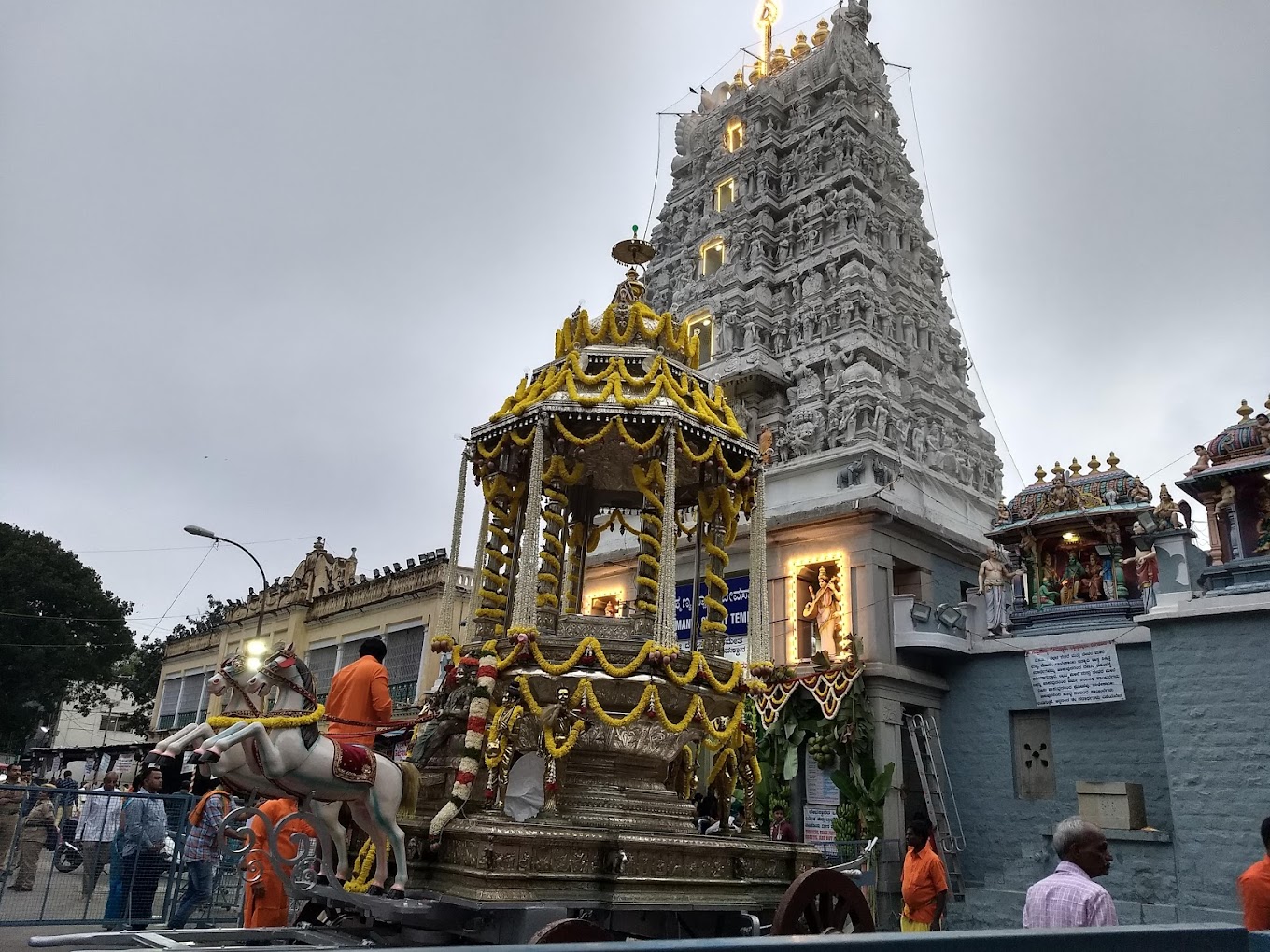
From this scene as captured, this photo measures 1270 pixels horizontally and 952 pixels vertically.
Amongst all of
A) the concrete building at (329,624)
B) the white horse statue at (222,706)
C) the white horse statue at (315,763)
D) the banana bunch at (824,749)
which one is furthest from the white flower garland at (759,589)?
the concrete building at (329,624)

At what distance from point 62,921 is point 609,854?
6.65m

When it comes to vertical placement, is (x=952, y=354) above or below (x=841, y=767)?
above

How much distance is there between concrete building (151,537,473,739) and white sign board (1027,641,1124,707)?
12.4 m

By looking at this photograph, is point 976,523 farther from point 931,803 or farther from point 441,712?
point 441,712

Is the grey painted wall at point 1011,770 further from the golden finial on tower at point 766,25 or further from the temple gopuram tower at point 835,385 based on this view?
the golden finial on tower at point 766,25

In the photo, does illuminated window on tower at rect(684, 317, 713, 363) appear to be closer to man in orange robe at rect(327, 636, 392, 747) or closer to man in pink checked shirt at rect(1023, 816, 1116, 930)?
man in orange robe at rect(327, 636, 392, 747)

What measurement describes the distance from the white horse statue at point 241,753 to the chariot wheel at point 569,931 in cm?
165

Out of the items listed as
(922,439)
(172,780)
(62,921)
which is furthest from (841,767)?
(62,921)

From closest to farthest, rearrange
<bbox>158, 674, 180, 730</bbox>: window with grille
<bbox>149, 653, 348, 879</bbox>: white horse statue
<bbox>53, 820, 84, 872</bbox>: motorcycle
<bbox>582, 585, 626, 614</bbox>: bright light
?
<bbox>149, 653, 348, 879</bbox>: white horse statue < <bbox>53, 820, 84, 872</bbox>: motorcycle < <bbox>582, 585, 626, 614</bbox>: bright light < <bbox>158, 674, 180, 730</bbox>: window with grille

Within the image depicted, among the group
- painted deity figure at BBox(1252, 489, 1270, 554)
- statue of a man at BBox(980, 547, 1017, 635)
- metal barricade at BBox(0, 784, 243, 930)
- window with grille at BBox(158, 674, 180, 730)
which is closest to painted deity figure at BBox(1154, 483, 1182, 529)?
painted deity figure at BBox(1252, 489, 1270, 554)

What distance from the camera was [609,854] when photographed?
20.6 feet

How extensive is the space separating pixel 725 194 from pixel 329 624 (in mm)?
18968

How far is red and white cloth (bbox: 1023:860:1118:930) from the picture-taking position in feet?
13.8

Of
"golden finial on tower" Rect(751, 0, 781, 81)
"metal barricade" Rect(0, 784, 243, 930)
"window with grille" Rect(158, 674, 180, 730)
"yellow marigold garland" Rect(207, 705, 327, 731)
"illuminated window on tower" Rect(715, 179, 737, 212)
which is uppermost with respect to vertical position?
"golden finial on tower" Rect(751, 0, 781, 81)
